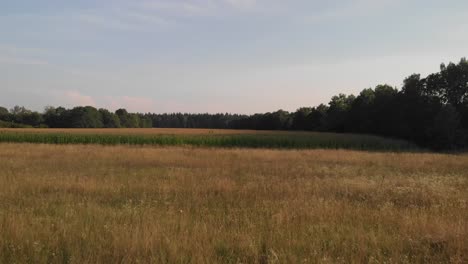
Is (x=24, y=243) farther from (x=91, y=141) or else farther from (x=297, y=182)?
(x=91, y=141)

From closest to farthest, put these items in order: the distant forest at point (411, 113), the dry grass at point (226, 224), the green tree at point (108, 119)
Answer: the dry grass at point (226, 224), the distant forest at point (411, 113), the green tree at point (108, 119)

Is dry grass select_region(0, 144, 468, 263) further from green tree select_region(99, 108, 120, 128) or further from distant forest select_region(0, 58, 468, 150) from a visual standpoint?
green tree select_region(99, 108, 120, 128)

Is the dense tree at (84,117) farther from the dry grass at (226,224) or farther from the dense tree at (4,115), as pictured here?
the dry grass at (226,224)

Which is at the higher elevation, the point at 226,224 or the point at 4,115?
the point at 4,115

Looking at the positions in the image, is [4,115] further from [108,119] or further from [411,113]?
[411,113]

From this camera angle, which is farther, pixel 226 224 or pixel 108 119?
pixel 108 119

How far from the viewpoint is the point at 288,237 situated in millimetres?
6184

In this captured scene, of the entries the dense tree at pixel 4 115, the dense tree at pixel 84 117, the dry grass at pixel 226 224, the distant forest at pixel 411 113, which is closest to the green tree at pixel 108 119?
the dense tree at pixel 84 117

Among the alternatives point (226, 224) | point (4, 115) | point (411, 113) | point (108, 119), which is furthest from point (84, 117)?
point (226, 224)

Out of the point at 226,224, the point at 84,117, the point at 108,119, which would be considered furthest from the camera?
the point at 108,119

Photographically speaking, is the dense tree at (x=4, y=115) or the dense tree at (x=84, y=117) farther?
the dense tree at (x=4, y=115)

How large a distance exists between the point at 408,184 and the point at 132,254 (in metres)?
10.6

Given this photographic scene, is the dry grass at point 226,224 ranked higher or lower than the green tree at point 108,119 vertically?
lower

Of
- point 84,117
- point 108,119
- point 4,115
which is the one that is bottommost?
point 108,119
